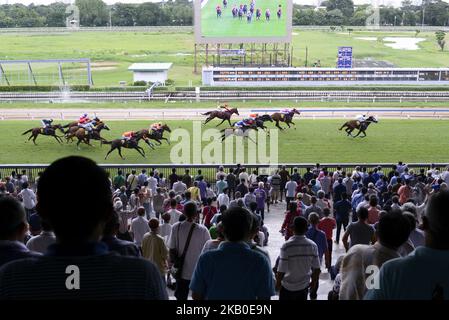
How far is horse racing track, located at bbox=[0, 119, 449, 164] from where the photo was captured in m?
18.6

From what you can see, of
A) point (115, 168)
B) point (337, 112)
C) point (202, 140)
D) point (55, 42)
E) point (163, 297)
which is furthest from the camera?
point (55, 42)

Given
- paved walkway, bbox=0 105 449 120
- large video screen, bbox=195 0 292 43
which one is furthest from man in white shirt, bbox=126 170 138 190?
large video screen, bbox=195 0 292 43

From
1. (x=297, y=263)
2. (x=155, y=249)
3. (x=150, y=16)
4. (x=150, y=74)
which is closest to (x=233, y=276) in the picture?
(x=297, y=263)

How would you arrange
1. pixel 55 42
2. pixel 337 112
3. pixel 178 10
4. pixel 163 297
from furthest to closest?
1. pixel 178 10
2. pixel 55 42
3. pixel 337 112
4. pixel 163 297

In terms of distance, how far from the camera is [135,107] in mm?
29609

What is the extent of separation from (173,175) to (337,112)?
53.8ft

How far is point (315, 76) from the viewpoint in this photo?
41594 millimetres

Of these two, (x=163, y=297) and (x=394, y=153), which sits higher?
(x=163, y=297)

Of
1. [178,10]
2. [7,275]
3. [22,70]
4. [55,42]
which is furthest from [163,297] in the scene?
[178,10]

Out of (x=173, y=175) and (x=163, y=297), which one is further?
(x=173, y=175)

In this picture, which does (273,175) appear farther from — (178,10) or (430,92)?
(178,10)

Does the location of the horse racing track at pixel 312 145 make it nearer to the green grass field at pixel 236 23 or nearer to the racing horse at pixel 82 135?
the racing horse at pixel 82 135
